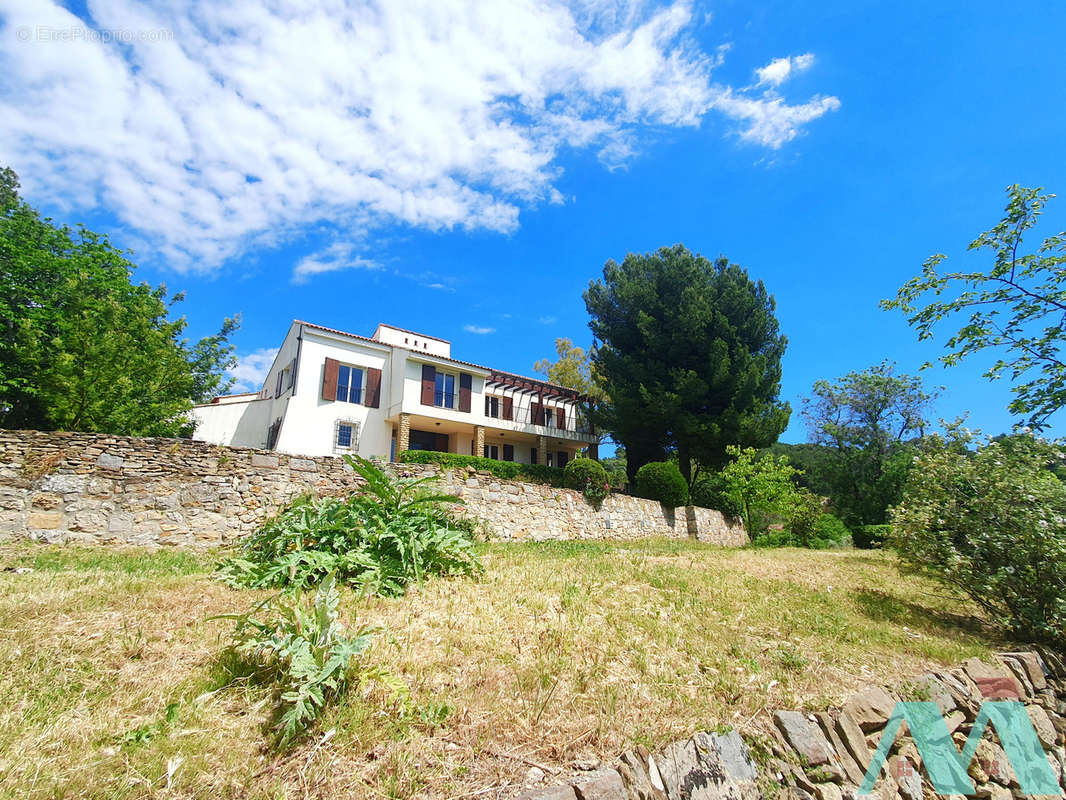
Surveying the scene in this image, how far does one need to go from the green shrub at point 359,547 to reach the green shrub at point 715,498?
1527 centimetres

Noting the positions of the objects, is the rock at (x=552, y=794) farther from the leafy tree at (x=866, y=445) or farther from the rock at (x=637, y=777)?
the leafy tree at (x=866, y=445)

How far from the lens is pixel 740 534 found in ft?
63.8

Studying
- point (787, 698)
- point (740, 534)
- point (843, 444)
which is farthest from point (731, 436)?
point (787, 698)

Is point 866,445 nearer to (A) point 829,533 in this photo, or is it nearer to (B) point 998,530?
(A) point 829,533

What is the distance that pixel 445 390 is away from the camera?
23.5 m

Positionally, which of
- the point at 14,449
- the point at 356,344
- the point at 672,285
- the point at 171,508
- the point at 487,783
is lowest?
the point at 487,783

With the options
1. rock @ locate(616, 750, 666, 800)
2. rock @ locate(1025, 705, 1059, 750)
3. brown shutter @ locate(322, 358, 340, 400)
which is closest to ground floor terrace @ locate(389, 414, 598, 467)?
brown shutter @ locate(322, 358, 340, 400)

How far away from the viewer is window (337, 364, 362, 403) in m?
21.1

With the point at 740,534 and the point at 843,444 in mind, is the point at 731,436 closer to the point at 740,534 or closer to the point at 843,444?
the point at 740,534

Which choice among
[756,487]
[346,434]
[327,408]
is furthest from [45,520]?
[756,487]

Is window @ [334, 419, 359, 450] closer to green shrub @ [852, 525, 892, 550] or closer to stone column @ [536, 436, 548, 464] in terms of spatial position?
stone column @ [536, 436, 548, 464]

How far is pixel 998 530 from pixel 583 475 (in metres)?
A: 10.9

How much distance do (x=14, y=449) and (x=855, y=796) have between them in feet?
38.0

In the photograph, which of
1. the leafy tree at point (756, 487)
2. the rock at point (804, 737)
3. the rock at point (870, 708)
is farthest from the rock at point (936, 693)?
the leafy tree at point (756, 487)
